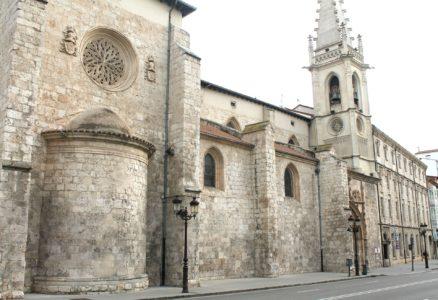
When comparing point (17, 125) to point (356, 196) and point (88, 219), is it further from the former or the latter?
point (356, 196)

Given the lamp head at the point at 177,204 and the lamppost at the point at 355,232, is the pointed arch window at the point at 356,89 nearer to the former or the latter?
the lamppost at the point at 355,232

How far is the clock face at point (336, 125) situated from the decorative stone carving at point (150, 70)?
22909mm

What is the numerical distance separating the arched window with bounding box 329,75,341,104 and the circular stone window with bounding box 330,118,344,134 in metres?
1.81

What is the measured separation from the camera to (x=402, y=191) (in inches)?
1906

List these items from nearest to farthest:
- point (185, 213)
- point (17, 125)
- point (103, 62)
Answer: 1. point (17, 125)
2. point (185, 213)
3. point (103, 62)

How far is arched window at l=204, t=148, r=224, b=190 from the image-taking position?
75.0 ft

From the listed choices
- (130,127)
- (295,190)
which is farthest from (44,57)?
(295,190)

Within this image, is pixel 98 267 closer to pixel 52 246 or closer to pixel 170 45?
pixel 52 246

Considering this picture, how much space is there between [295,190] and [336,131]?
12.3 meters

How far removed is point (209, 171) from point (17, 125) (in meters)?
11.0

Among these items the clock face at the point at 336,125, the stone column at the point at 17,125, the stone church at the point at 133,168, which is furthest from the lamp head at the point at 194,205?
the clock face at the point at 336,125

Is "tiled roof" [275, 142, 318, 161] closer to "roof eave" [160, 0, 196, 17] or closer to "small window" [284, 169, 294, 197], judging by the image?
"small window" [284, 169, 294, 197]

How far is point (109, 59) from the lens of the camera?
62.1 feet

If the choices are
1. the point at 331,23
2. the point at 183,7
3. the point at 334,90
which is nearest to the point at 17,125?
the point at 183,7
